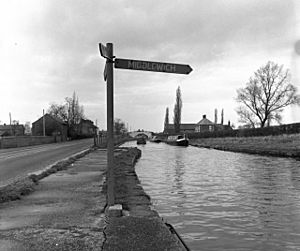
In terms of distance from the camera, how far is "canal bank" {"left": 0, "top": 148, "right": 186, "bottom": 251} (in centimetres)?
497

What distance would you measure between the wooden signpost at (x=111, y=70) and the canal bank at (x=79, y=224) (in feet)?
2.53

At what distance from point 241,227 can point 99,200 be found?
128 inches

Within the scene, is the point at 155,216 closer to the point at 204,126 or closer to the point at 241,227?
the point at 241,227

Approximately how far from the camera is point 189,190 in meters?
13.1

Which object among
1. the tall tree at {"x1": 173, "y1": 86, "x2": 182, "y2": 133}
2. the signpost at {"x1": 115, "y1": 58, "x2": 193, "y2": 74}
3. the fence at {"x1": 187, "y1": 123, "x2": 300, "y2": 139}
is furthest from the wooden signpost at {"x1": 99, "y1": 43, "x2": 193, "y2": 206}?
the tall tree at {"x1": 173, "y1": 86, "x2": 182, "y2": 133}

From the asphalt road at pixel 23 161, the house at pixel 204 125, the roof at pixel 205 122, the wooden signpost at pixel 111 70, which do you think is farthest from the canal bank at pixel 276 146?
the roof at pixel 205 122

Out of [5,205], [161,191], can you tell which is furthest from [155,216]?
[161,191]

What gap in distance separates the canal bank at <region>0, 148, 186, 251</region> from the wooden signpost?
2.53 ft

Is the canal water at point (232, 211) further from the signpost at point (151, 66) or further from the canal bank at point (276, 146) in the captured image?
the canal bank at point (276, 146)

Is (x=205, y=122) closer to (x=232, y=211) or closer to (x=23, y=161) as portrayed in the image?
(x=23, y=161)

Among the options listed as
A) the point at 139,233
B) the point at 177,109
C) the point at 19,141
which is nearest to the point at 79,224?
the point at 139,233

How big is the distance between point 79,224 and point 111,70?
2.85 m

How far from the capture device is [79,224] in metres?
6.04

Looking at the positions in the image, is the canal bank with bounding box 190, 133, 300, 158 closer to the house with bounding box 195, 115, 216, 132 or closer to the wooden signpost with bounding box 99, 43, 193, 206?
the wooden signpost with bounding box 99, 43, 193, 206
